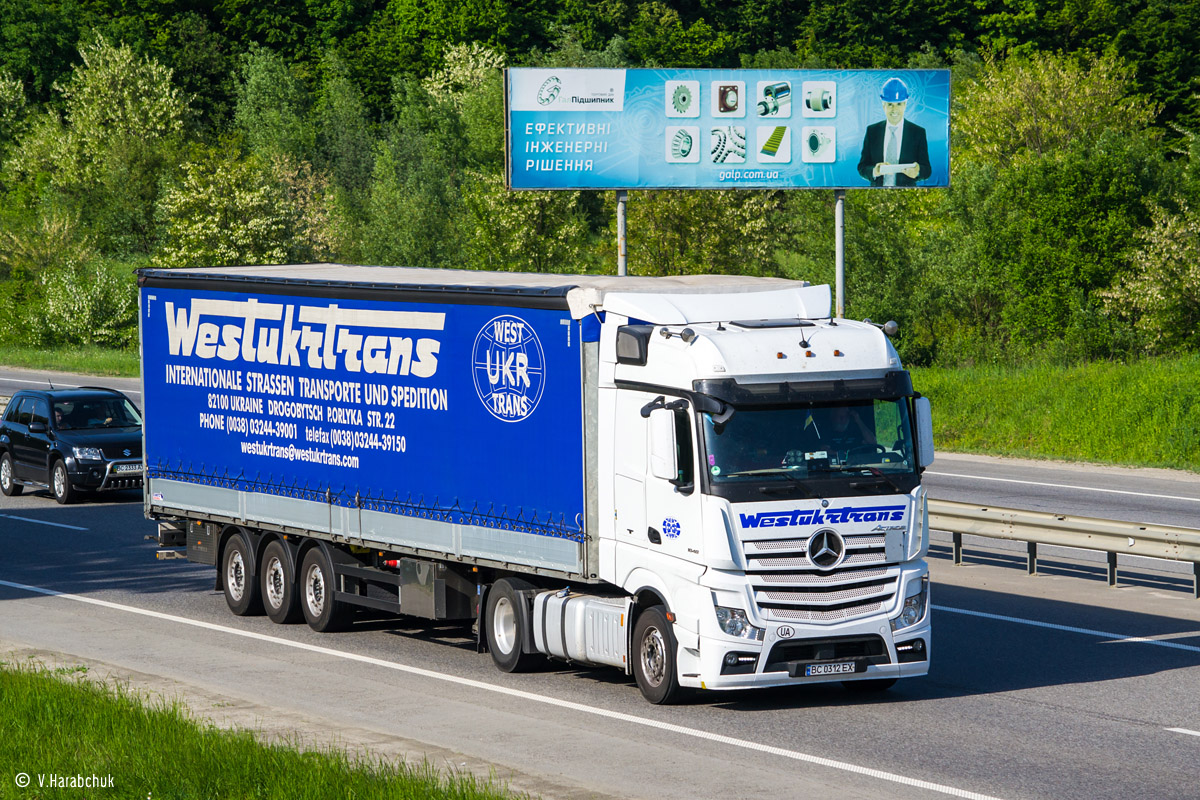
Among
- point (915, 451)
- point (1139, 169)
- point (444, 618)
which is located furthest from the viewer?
point (1139, 169)

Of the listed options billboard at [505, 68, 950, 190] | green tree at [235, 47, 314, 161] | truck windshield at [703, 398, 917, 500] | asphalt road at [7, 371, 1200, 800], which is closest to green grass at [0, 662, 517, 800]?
asphalt road at [7, 371, 1200, 800]

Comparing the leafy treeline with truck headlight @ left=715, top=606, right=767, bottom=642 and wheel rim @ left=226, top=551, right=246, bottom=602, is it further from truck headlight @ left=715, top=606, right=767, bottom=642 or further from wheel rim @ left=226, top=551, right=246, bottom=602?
truck headlight @ left=715, top=606, right=767, bottom=642

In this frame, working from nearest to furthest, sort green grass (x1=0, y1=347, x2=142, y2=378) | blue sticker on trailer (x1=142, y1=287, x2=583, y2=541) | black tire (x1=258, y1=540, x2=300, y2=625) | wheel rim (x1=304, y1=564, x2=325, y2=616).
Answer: blue sticker on trailer (x1=142, y1=287, x2=583, y2=541) < wheel rim (x1=304, y1=564, x2=325, y2=616) < black tire (x1=258, y1=540, x2=300, y2=625) < green grass (x1=0, y1=347, x2=142, y2=378)

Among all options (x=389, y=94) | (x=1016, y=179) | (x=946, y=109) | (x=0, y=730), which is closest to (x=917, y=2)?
(x=389, y=94)

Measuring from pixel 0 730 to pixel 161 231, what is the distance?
74.7 metres

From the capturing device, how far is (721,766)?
10117 millimetres

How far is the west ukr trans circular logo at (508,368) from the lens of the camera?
13.1m

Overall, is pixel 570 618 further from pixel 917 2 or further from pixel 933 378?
pixel 917 2

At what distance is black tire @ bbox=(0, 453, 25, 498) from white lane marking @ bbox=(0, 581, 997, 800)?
9362 mm

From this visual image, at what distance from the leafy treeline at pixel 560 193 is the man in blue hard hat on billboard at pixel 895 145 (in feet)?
24.4

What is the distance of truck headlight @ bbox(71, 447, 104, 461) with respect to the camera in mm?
25312

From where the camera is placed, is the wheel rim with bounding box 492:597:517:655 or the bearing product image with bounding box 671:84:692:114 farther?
the bearing product image with bounding box 671:84:692:114

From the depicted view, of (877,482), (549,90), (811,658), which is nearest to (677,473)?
(877,482)

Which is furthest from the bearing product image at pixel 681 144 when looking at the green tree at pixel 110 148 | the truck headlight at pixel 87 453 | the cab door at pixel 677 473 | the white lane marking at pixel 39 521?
the green tree at pixel 110 148
